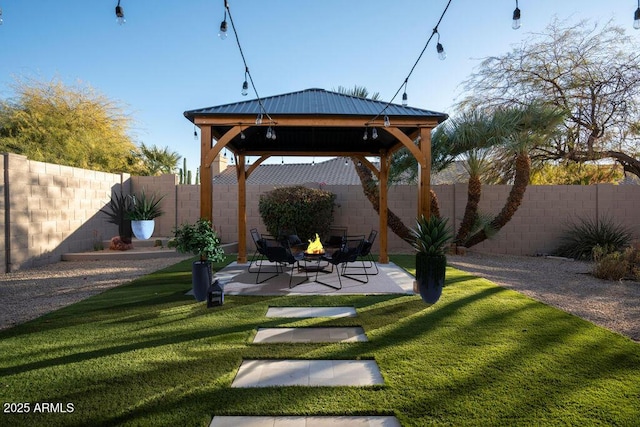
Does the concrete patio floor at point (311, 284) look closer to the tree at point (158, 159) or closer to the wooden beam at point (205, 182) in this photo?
the wooden beam at point (205, 182)

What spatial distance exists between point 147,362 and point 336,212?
7.95 m

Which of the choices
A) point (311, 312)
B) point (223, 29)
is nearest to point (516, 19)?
point (223, 29)

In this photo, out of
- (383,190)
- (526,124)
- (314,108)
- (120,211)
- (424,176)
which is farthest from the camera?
(120,211)

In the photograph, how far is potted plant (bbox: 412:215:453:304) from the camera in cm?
500

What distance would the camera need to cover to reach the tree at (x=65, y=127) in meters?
14.7

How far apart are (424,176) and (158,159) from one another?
681 inches

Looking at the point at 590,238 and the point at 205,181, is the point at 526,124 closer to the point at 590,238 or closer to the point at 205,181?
the point at 590,238

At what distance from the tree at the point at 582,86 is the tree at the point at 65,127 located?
14984 mm

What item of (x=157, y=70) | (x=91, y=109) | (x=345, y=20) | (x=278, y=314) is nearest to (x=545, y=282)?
(x=278, y=314)

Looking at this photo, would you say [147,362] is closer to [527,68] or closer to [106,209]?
[106,209]

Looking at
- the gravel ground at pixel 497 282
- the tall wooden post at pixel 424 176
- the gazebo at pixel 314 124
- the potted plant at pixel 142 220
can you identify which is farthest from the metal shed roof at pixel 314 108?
the potted plant at pixel 142 220

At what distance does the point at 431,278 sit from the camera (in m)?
4.99

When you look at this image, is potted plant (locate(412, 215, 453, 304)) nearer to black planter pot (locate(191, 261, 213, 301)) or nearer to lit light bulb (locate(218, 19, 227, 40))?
black planter pot (locate(191, 261, 213, 301))

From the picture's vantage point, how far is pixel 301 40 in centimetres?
802
